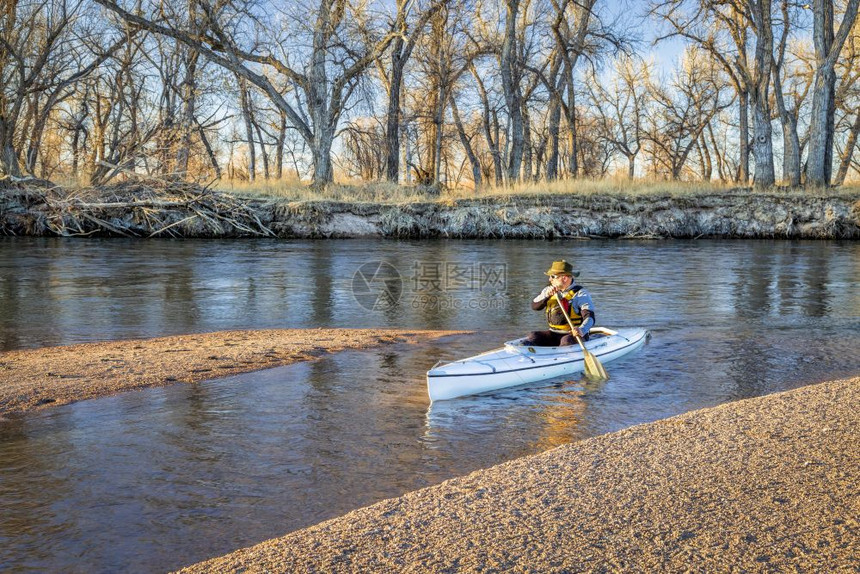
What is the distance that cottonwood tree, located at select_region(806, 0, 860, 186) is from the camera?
22.5 m

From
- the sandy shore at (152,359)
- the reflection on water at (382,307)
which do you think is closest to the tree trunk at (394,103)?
the reflection on water at (382,307)

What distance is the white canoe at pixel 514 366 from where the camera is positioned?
6160 mm

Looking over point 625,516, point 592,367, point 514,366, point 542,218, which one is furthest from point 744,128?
point 625,516

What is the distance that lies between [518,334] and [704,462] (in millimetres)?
4796

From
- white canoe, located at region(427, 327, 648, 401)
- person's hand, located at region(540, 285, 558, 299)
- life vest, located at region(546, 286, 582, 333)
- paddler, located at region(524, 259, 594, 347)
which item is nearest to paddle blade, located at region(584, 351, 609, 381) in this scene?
white canoe, located at region(427, 327, 648, 401)

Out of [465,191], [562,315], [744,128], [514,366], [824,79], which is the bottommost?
[514,366]

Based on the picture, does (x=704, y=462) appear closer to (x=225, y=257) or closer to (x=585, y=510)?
(x=585, y=510)

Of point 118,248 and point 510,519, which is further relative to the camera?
point 118,248

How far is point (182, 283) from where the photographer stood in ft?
43.5

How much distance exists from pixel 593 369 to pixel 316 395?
2587 millimetres

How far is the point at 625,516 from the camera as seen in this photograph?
3682 millimetres

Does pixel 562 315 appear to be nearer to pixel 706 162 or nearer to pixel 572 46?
pixel 572 46

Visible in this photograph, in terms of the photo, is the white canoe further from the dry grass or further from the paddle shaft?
the dry grass

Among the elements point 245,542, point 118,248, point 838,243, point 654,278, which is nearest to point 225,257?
point 118,248
